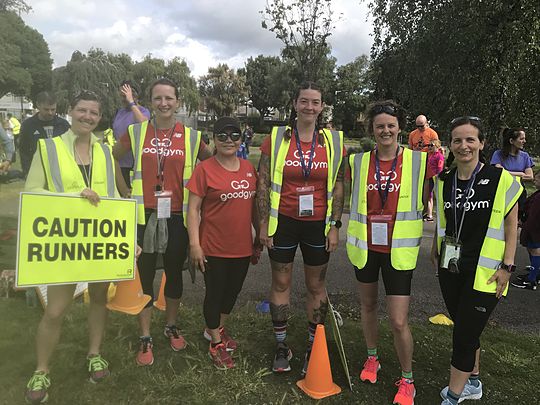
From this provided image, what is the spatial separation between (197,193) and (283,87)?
168 ft

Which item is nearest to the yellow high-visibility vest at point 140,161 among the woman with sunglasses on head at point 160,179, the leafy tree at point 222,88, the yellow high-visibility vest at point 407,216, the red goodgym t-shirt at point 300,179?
the woman with sunglasses on head at point 160,179

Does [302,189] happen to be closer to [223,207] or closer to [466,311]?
[223,207]

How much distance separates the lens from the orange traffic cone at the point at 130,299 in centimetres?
337

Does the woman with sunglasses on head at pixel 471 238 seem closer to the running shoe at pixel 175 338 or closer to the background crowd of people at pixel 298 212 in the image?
the background crowd of people at pixel 298 212

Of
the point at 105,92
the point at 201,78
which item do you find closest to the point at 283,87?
the point at 201,78

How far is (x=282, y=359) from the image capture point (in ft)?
11.3

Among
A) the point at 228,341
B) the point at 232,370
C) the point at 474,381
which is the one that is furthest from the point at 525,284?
the point at 232,370

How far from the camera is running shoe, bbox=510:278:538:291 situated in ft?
18.5

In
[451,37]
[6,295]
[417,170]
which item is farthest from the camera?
[451,37]

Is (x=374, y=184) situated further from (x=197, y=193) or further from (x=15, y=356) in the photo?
(x=15, y=356)

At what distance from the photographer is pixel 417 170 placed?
2.94 metres

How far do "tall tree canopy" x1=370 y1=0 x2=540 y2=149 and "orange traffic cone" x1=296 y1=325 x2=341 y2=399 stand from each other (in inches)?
375

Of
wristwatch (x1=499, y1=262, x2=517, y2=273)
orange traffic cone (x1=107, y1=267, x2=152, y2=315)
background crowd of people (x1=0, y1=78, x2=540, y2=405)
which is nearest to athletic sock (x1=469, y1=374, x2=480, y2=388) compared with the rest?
background crowd of people (x1=0, y1=78, x2=540, y2=405)

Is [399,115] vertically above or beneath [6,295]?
above
